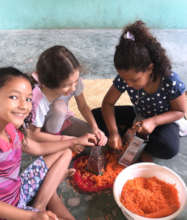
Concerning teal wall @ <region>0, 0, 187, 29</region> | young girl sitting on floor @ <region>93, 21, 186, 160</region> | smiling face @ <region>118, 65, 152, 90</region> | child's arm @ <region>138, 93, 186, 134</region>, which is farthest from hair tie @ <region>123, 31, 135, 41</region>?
teal wall @ <region>0, 0, 187, 29</region>

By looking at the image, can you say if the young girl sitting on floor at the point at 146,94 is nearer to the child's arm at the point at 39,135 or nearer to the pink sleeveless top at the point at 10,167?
the child's arm at the point at 39,135

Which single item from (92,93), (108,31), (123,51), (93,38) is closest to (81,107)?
(123,51)

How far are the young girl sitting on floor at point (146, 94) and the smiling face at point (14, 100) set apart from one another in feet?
1.40

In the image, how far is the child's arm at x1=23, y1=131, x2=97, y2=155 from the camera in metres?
1.05

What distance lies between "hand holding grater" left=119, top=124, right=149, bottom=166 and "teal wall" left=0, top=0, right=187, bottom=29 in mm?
2180

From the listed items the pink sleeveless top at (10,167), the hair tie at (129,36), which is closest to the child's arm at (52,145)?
the pink sleeveless top at (10,167)

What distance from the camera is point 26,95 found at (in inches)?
32.5

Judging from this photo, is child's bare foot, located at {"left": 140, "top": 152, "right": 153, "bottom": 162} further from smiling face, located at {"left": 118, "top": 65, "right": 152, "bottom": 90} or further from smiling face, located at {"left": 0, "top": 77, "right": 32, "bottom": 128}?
smiling face, located at {"left": 0, "top": 77, "right": 32, "bottom": 128}

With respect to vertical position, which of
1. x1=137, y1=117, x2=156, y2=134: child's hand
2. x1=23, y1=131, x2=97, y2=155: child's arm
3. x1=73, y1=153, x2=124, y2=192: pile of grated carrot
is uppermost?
x1=137, y1=117, x2=156, y2=134: child's hand

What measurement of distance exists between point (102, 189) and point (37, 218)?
0.44 meters

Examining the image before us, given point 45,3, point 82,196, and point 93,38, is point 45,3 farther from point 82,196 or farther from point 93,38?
point 82,196

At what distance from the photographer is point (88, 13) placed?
118 inches

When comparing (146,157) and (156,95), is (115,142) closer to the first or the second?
(146,157)

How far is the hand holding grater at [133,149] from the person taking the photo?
1188mm
